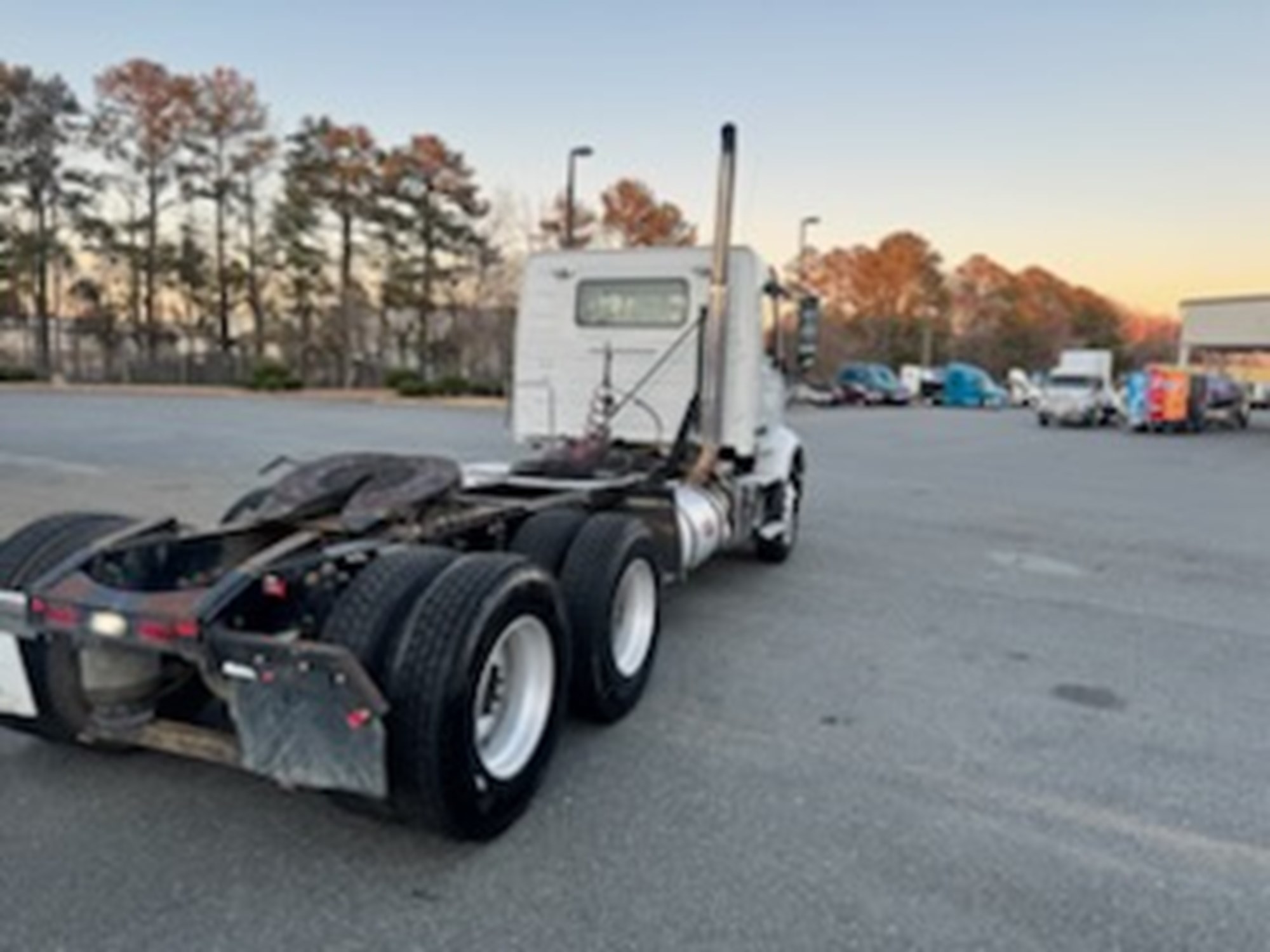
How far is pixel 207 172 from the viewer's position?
4428 cm

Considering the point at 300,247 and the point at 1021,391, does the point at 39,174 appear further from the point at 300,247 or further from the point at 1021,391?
the point at 1021,391

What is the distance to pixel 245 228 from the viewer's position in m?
46.1

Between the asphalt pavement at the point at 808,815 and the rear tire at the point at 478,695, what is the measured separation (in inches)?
8.6

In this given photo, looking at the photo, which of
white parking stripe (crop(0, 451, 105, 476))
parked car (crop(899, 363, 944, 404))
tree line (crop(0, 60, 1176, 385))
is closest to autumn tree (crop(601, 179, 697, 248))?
tree line (crop(0, 60, 1176, 385))

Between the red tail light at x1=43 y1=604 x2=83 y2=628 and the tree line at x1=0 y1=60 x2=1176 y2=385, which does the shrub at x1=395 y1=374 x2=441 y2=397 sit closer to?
the tree line at x1=0 y1=60 x2=1176 y2=385

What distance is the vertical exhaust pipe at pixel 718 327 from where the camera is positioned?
6320mm

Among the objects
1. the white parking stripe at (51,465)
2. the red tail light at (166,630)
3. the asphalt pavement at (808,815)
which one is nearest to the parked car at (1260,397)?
the asphalt pavement at (808,815)

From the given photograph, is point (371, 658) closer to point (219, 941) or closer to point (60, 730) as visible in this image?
point (219, 941)

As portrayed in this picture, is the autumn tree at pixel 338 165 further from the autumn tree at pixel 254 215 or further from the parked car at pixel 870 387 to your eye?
the parked car at pixel 870 387

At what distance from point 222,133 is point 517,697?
48.6m

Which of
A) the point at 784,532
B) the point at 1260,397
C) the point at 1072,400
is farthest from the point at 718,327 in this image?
the point at 1260,397

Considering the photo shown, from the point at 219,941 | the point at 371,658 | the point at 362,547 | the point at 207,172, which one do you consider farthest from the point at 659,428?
the point at 207,172

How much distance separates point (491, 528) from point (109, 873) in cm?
215

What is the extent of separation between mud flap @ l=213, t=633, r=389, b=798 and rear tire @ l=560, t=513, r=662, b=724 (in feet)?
4.69
